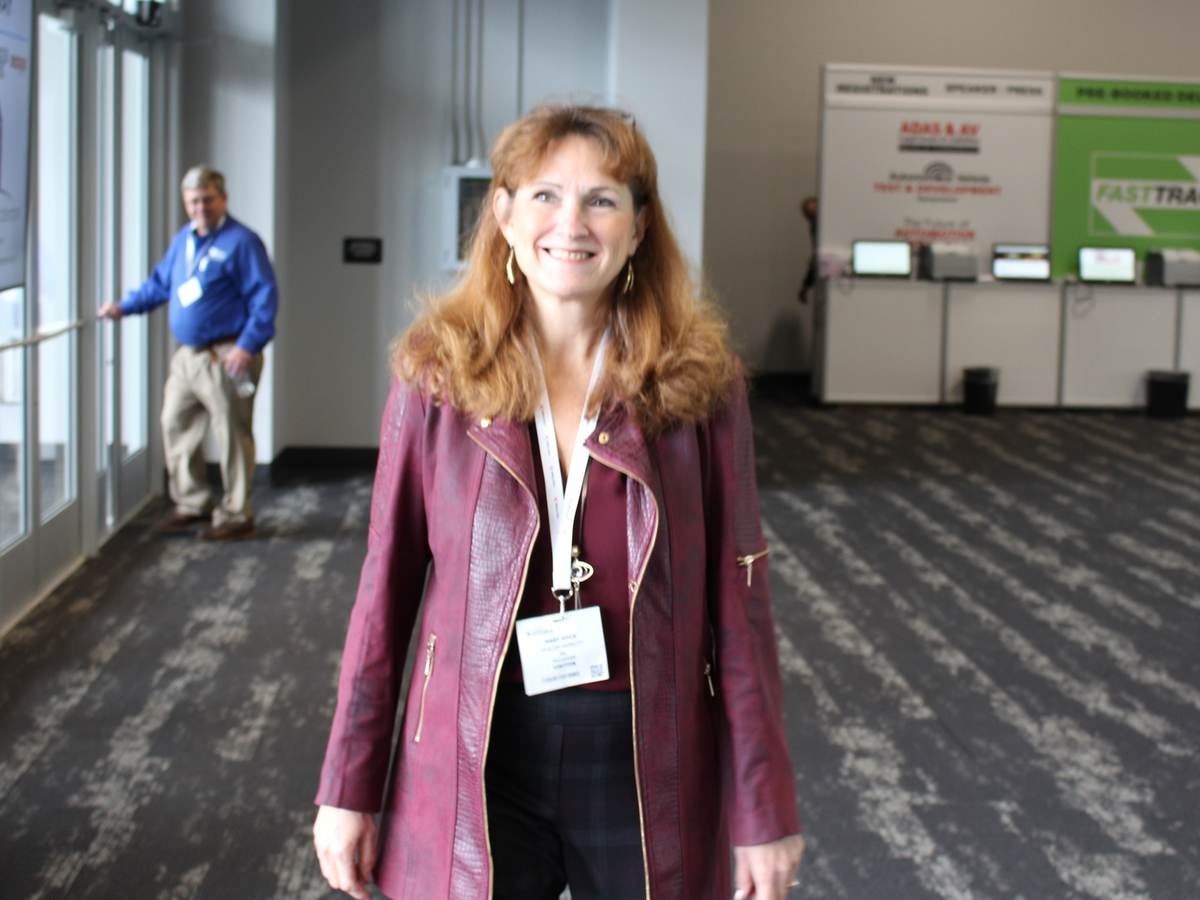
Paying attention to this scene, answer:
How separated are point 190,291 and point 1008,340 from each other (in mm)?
7567

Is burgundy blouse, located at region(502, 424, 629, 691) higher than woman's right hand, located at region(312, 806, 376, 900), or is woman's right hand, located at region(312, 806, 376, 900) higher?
burgundy blouse, located at region(502, 424, 629, 691)

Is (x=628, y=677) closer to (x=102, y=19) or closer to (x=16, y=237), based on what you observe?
(x=16, y=237)

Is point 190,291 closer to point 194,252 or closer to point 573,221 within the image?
point 194,252

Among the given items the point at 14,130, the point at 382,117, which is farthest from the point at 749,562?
the point at 382,117

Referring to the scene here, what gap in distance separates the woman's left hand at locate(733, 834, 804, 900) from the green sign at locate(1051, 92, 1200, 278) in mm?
11802

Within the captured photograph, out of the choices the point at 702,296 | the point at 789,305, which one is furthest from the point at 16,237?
the point at 789,305

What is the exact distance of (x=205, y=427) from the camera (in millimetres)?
7609

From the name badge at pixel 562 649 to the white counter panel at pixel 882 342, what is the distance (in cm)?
1100

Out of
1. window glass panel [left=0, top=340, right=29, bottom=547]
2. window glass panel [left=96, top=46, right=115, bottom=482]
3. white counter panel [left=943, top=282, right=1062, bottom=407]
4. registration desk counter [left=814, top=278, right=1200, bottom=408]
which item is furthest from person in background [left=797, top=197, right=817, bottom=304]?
window glass panel [left=0, top=340, right=29, bottom=547]

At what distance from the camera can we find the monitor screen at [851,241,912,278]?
41.7 ft

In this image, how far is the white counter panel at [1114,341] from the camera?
12.8 meters

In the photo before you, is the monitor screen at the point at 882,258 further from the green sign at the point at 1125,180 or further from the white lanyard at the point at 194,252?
the white lanyard at the point at 194,252

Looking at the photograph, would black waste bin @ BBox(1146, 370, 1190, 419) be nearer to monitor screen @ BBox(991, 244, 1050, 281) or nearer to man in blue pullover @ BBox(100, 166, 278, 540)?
monitor screen @ BBox(991, 244, 1050, 281)

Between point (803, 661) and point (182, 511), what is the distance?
337 centimetres
